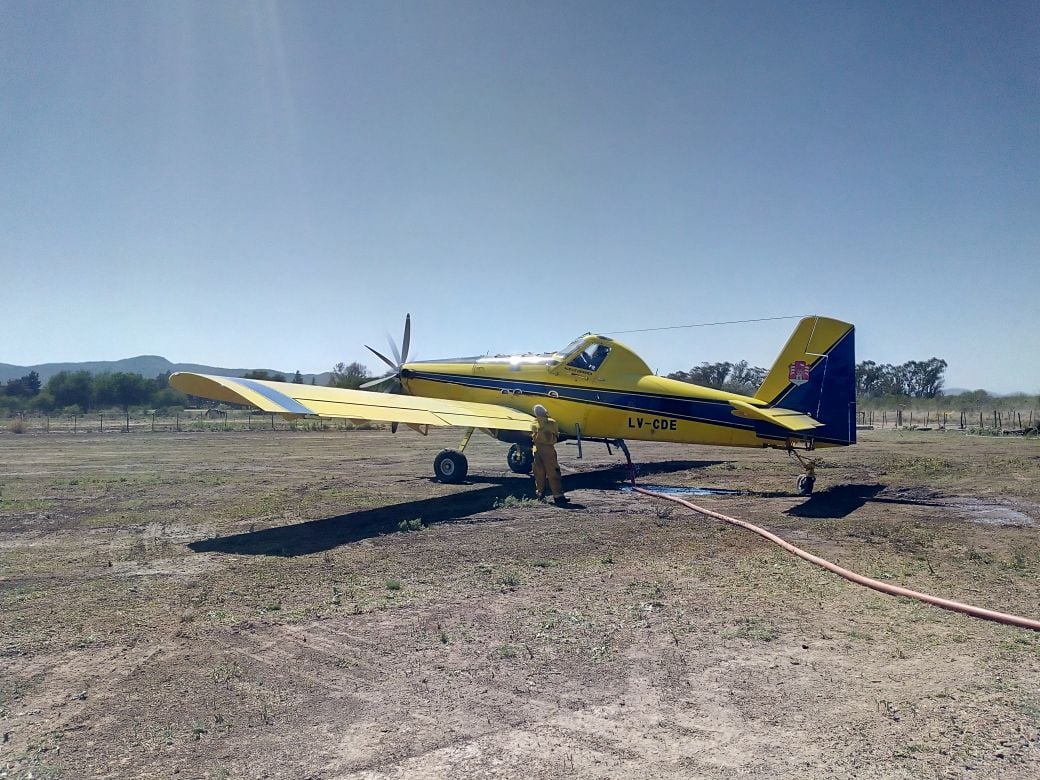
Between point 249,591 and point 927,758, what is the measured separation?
5697mm

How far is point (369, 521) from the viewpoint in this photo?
33.7ft

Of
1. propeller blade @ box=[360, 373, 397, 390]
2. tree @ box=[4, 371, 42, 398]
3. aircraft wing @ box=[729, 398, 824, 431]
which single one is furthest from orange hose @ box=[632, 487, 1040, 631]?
tree @ box=[4, 371, 42, 398]

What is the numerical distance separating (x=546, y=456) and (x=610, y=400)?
3.16 meters

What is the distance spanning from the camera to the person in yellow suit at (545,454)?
40.6 feet

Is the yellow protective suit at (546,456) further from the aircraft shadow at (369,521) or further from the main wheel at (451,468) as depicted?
the main wheel at (451,468)

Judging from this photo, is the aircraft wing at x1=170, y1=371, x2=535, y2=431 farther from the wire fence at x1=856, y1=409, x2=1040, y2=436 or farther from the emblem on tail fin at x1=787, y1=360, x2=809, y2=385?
the wire fence at x1=856, y1=409, x2=1040, y2=436

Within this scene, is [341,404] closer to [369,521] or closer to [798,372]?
[369,521]

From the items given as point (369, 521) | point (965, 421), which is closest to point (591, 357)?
point (369, 521)

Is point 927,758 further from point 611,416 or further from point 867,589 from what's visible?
point 611,416

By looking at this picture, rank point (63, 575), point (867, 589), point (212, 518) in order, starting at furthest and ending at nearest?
1. point (212, 518)
2. point (63, 575)
3. point (867, 589)

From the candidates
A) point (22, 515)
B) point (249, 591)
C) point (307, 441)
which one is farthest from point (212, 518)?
point (307, 441)

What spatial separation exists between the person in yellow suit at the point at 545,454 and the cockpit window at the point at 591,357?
3220 millimetres

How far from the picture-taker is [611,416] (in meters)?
15.1

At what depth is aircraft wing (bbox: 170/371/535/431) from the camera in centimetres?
1054
